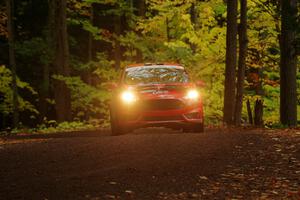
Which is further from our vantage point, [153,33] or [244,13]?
[153,33]

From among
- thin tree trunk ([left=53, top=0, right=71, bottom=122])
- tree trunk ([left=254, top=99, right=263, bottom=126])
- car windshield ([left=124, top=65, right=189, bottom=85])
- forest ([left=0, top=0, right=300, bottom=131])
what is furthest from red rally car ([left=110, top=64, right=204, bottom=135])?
tree trunk ([left=254, top=99, right=263, bottom=126])

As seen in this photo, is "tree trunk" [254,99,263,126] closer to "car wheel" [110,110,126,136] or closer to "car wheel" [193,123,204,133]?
"car wheel" [193,123,204,133]

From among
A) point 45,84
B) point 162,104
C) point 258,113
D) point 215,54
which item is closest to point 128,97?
point 162,104

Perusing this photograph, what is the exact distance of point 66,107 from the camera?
23047mm

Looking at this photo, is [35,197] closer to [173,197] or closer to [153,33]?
[173,197]

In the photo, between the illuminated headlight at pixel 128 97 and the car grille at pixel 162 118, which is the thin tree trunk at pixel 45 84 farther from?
the car grille at pixel 162 118

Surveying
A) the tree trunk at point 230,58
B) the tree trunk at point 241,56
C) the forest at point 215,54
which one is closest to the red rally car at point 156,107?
the forest at point 215,54

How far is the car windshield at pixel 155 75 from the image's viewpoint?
13.9 metres

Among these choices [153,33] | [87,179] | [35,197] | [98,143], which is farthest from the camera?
[153,33]

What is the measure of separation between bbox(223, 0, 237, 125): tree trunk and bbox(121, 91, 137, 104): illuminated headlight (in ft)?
18.1

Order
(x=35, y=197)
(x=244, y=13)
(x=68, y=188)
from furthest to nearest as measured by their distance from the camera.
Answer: (x=244, y=13) → (x=68, y=188) → (x=35, y=197)

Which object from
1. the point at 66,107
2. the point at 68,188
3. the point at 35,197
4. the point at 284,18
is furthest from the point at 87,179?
the point at 66,107

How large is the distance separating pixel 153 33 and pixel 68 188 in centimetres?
2005

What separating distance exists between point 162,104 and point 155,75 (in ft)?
5.02
